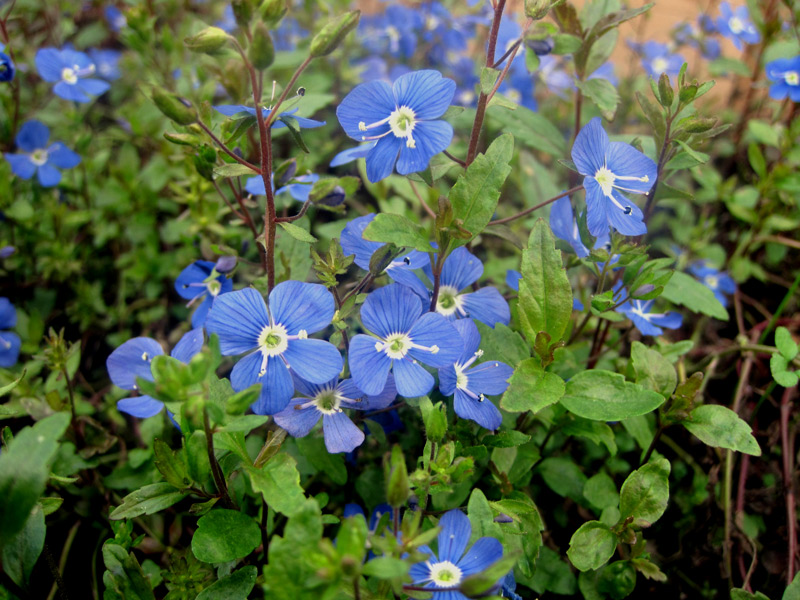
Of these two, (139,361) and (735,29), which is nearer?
(139,361)

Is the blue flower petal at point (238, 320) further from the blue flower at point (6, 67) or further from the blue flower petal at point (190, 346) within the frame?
the blue flower at point (6, 67)

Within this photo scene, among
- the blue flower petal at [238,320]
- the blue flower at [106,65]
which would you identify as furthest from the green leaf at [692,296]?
the blue flower at [106,65]

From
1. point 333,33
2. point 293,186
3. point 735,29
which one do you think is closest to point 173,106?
point 333,33

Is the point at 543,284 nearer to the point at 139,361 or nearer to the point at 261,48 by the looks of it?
the point at 261,48

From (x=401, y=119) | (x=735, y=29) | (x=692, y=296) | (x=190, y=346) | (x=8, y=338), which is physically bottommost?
(x=8, y=338)

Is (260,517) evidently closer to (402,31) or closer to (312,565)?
(312,565)

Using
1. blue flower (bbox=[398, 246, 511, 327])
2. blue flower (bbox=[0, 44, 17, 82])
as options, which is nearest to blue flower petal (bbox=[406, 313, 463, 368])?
blue flower (bbox=[398, 246, 511, 327])
